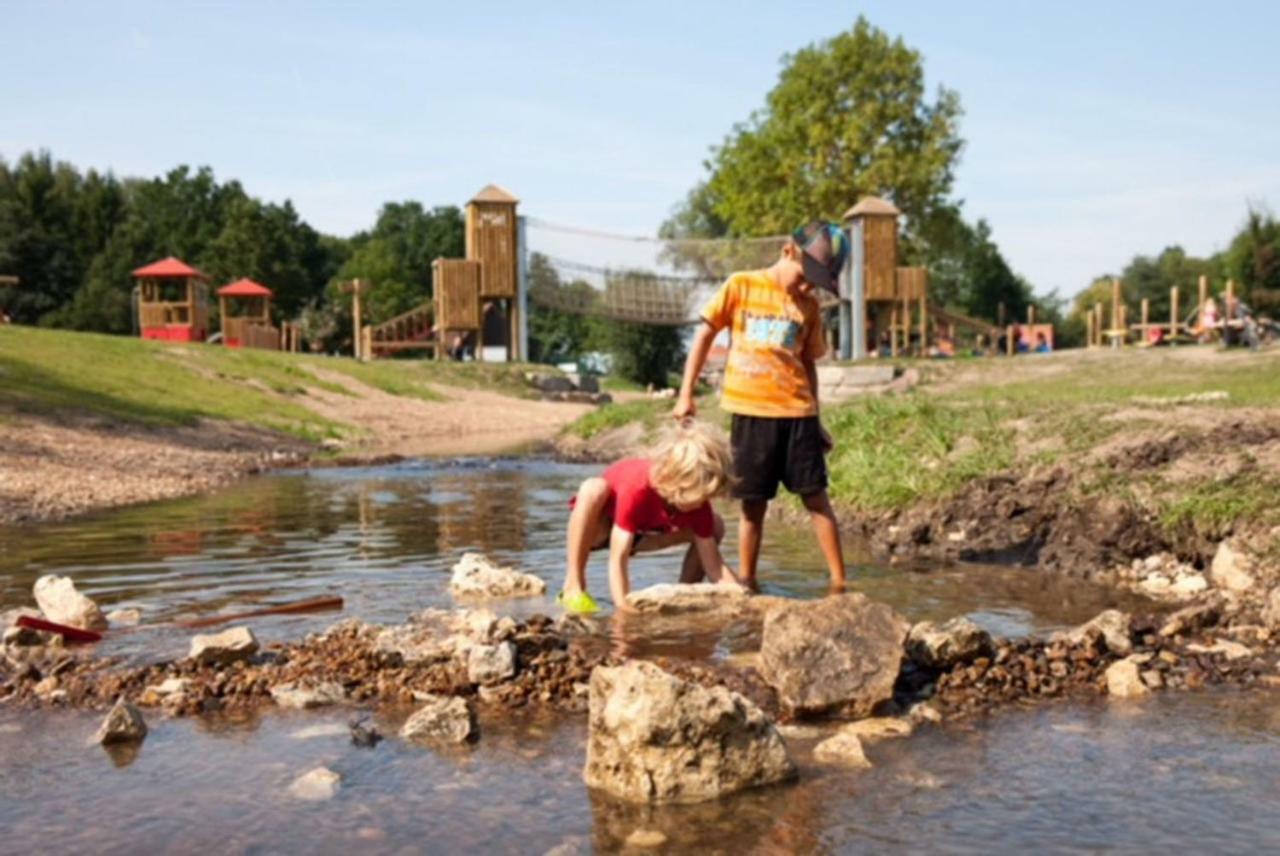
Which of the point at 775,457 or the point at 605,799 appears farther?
the point at 775,457

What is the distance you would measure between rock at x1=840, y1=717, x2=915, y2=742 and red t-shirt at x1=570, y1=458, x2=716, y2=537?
7.55ft

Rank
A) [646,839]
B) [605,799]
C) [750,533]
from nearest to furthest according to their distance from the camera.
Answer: [646,839] < [605,799] < [750,533]

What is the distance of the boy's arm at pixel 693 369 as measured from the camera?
23.0 ft

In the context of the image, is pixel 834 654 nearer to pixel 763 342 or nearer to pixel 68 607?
pixel 763 342

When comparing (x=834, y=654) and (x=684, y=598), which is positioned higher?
(x=834, y=654)

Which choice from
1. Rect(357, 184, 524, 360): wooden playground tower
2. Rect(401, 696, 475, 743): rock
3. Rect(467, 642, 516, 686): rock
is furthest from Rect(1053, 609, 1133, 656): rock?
Rect(357, 184, 524, 360): wooden playground tower

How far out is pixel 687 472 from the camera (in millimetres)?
6449

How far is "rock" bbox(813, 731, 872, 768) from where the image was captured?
4047 millimetres

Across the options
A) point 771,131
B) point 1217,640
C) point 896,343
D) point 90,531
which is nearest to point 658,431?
point 90,531

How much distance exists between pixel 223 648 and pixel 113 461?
11886 millimetres

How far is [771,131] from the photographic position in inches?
1949

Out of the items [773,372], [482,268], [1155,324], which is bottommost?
[773,372]

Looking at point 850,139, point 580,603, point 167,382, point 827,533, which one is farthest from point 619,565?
point 850,139

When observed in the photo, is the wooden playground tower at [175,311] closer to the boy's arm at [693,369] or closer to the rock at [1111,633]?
the boy's arm at [693,369]
